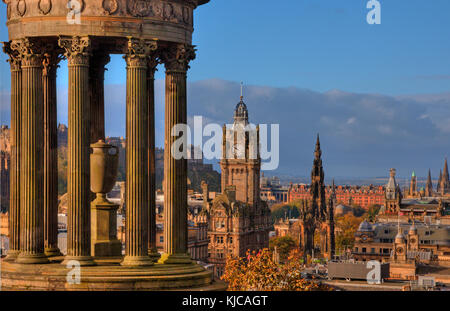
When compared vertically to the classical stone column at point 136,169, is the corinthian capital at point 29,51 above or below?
above

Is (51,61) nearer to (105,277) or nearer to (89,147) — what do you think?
(89,147)

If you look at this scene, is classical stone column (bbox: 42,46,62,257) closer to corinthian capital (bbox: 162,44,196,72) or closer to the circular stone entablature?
the circular stone entablature

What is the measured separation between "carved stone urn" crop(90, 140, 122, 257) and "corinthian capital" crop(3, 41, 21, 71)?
3817 mm

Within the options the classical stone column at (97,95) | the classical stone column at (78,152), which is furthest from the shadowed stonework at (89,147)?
the classical stone column at (97,95)

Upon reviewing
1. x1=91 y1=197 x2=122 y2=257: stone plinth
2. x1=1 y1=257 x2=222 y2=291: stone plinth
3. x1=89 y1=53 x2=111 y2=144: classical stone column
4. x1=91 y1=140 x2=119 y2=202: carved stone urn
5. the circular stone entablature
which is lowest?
x1=1 y1=257 x2=222 y2=291: stone plinth

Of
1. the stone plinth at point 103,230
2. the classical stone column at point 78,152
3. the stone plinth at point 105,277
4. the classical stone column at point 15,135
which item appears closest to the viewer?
the stone plinth at point 105,277

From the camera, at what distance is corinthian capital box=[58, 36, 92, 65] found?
135 feet

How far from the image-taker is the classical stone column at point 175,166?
43.2 meters

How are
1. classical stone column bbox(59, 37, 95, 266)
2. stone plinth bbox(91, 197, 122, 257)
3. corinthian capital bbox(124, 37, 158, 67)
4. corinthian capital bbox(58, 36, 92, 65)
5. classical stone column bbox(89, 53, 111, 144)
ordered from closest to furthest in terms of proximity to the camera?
classical stone column bbox(59, 37, 95, 266)
corinthian capital bbox(58, 36, 92, 65)
corinthian capital bbox(124, 37, 158, 67)
stone plinth bbox(91, 197, 122, 257)
classical stone column bbox(89, 53, 111, 144)

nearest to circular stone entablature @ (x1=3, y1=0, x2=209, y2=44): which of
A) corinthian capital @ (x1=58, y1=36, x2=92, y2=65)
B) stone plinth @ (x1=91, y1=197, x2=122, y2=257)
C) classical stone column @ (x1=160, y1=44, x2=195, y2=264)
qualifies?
corinthian capital @ (x1=58, y1=36, x2=92, y2=65)

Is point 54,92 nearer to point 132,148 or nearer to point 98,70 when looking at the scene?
point 98,70

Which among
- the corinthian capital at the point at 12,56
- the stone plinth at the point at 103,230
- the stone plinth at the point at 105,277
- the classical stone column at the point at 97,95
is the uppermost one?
the corinthian capital at the point at 12,56

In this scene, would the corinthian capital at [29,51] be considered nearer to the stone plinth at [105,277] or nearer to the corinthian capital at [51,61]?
the corinthian capital at [51,61]

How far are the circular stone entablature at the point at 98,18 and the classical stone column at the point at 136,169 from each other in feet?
2.01
